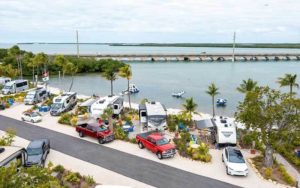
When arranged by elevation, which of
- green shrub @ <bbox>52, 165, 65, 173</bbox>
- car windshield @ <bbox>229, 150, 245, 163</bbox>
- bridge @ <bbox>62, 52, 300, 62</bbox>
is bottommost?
green shrub @ <bbox>52, 165, 65, 173</bbox>

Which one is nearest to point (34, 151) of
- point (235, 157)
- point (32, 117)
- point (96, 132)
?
point (96, 132)

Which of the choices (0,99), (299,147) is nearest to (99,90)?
(0,99)

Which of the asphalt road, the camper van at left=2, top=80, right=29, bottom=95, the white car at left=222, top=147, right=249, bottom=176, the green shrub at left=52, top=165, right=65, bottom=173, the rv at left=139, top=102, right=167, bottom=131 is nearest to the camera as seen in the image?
the asphalt road

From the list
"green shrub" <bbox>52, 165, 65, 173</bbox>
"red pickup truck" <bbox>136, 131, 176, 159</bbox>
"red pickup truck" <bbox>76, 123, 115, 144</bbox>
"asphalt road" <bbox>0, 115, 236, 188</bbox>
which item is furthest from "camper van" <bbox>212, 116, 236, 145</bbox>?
"green shrub" <bbox>52, 165, 65, 173</bbox>

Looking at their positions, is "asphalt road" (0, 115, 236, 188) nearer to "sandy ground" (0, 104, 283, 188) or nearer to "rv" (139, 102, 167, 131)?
"sandy ground" (0, 104, 283, 188)

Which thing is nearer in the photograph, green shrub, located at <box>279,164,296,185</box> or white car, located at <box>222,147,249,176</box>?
green shrub, located at <box>279,164,296,185</box>

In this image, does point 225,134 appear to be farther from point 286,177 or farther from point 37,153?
point 37,153
